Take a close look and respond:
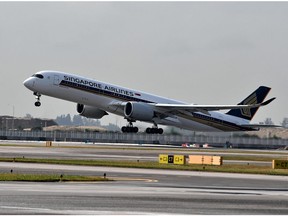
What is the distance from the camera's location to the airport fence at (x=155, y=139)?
471 feet

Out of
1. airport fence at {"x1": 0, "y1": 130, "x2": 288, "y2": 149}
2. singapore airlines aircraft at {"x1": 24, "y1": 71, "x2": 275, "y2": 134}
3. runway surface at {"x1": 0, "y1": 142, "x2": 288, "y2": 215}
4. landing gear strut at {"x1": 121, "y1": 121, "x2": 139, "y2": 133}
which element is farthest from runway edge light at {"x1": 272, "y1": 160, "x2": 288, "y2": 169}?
airport fence at {"x1": 0, "y1": 130, "x2": 288, "y2": 149}

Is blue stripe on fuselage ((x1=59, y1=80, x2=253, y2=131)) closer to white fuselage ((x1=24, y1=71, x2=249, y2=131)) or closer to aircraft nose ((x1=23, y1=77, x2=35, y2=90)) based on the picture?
white fuselage ((x1=24, y1=71, x2=249, y2=131))

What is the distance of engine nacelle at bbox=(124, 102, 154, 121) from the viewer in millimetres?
98688

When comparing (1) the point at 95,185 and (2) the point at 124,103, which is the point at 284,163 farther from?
(2) the point at 124,103

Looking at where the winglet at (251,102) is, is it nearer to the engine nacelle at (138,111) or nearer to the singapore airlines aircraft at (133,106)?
the singapore airlines aircraft at (133,106)

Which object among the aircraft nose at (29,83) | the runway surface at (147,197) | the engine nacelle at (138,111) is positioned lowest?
the runway surface at (147,197)

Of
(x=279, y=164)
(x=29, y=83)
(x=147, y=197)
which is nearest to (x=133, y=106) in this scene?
(x=29, y=83)

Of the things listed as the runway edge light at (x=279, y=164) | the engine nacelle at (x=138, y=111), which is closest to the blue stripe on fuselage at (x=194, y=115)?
the engine nacelle at (x=138, y=111)

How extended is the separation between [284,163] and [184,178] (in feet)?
65.3

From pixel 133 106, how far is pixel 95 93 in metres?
5.65

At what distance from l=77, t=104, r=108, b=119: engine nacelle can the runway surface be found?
194 ft

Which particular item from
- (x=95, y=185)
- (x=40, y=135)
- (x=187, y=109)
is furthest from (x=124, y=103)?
(x=40, y=135)

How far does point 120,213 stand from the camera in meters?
26.2

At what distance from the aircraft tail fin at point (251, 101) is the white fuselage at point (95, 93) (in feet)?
28.8
